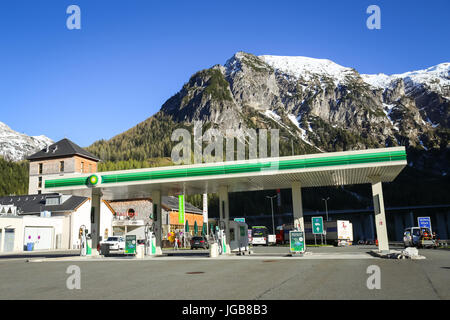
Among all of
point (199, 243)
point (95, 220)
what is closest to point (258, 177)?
point (95, 220)

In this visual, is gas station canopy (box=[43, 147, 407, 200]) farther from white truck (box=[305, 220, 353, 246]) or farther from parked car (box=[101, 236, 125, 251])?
white truck (box=[305, 220, 353, 246])

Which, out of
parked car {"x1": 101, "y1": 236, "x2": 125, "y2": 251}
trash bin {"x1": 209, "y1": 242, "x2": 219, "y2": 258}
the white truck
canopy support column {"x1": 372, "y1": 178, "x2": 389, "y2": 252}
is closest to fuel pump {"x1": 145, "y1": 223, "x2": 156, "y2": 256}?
trash bin {"x1": 209, "y1": 242, "x2": 219, "y2": 258}

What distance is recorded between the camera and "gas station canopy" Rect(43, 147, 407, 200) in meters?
23.8

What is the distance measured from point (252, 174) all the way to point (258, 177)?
1.25 metres

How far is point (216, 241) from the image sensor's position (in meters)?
27.2

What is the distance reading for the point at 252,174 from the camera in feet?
83.3

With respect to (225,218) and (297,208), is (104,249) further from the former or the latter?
(297,208)

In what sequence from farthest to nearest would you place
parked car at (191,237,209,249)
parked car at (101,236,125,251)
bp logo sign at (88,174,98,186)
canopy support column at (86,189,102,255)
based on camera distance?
parked car at (191,237,209,249) < parked car at (101,236,125,251) < canopy support column at (86,189,102,255) < bp logo sign at (88,174,98,186)

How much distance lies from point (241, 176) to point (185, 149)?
17025 centimetres

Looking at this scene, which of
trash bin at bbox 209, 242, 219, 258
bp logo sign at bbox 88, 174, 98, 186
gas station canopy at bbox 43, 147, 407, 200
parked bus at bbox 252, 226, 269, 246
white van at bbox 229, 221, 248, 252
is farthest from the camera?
parked bus at bbox 252, 226, 269, 246

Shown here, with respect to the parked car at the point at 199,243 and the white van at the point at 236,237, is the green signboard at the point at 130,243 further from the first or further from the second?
the parked car at the point at 199,243

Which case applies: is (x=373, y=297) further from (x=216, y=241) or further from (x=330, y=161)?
(x=216, y=241)


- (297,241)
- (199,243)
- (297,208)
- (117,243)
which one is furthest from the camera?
(199,243)
